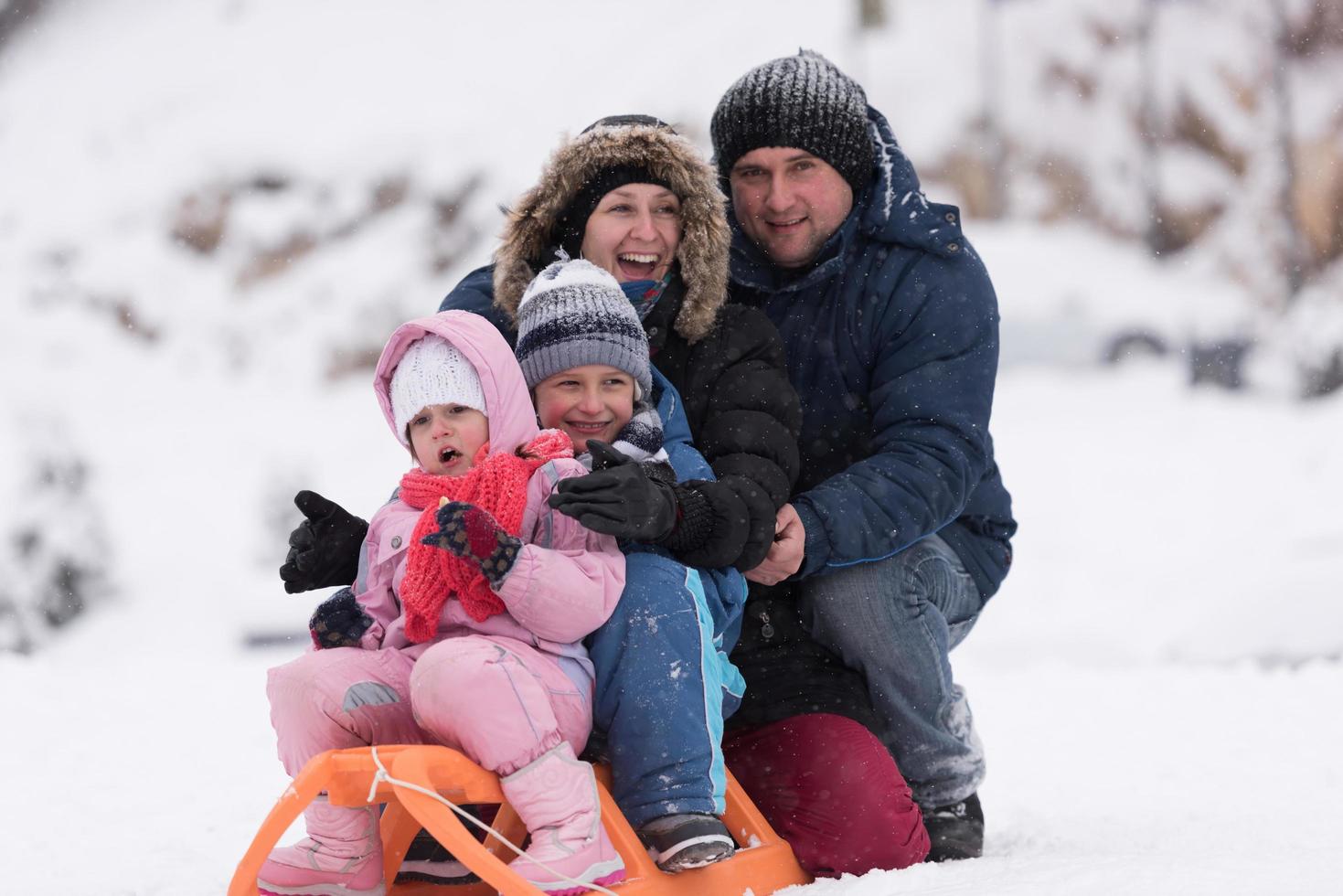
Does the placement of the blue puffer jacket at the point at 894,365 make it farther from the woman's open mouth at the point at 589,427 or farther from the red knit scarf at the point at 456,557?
the red knit scarf at the point at 456,557

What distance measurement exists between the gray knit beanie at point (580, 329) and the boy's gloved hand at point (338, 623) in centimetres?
48

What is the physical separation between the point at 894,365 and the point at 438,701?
1.25m

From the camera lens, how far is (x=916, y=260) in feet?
9.55

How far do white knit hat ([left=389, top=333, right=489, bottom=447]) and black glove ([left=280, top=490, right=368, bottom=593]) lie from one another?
170 millimetres

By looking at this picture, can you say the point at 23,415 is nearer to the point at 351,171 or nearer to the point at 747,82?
→ the point at 351,171

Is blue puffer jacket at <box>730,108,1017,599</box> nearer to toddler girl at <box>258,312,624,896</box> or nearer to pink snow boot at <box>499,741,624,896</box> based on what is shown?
toddler girl at <box>258,312,624,896</box>

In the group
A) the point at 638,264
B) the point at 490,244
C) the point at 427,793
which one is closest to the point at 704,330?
the point at 638,264

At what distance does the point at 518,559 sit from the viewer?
6.53 feet

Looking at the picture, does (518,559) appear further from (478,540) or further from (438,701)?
(438,701)

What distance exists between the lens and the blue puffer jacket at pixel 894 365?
267cm

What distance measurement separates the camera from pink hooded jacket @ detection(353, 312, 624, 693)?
2.02 m

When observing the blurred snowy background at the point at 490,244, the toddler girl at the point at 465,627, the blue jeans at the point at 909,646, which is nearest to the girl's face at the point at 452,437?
the toddler girl at the point at 465,627

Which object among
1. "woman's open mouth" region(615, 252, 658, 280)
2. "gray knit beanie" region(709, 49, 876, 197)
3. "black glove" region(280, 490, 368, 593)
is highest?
"gray knit beanie" region(709, 49, 876, 197)

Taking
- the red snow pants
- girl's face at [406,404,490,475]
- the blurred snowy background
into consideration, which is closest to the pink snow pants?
girl's face at [406,404,490,475]
